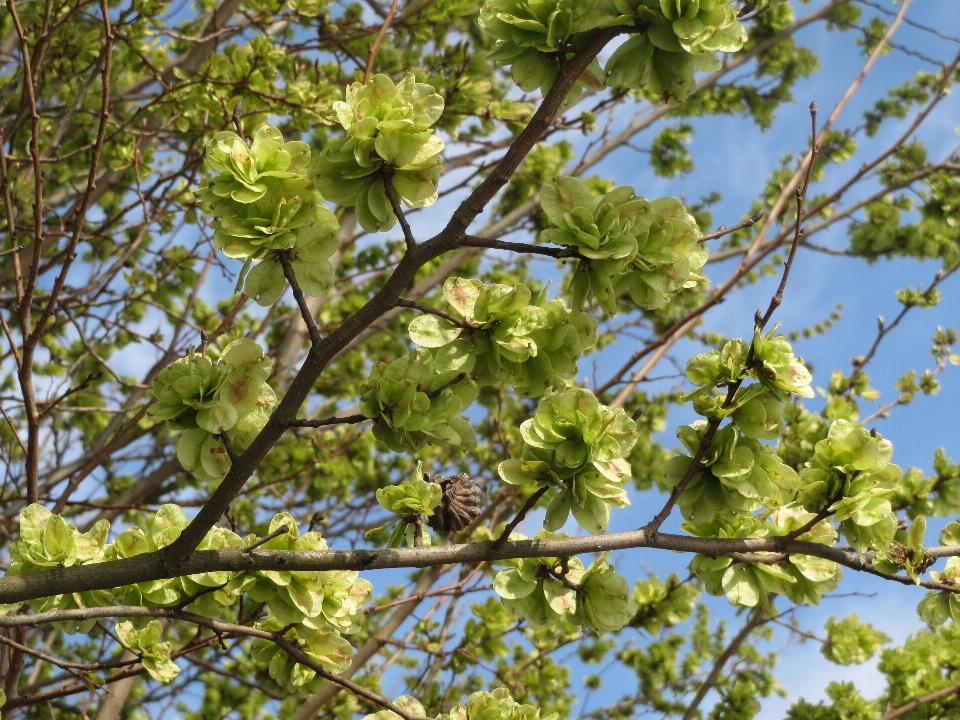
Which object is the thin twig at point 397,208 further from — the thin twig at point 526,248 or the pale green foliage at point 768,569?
the pale green foliage at point 768,569

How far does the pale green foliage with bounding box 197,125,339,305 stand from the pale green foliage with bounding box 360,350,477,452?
0.25 metres

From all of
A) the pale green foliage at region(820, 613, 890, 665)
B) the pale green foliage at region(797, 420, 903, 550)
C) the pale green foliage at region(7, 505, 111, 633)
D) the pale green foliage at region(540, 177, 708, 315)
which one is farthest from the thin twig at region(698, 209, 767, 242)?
the pale green foliage at region(820, 613, 890, 665)

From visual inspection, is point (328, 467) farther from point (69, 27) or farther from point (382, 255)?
point (69, 27)

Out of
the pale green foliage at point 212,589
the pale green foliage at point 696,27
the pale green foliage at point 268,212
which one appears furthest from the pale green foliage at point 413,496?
the pale green foliage at point 696,27

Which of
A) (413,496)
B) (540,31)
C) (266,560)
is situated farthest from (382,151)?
(266,560)

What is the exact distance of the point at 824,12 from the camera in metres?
7.03

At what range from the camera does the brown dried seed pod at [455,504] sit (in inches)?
77.0

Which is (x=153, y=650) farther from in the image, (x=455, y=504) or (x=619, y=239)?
(x=619, y=239)

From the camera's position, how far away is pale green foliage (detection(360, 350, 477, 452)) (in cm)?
168

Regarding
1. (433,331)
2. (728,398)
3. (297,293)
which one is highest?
(297,293)

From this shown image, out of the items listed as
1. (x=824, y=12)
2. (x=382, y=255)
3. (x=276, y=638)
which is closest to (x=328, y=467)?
(x=382, y=255)

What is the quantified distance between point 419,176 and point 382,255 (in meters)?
4.77

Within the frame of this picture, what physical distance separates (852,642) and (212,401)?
4.62 meters

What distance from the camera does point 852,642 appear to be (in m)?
4.91
